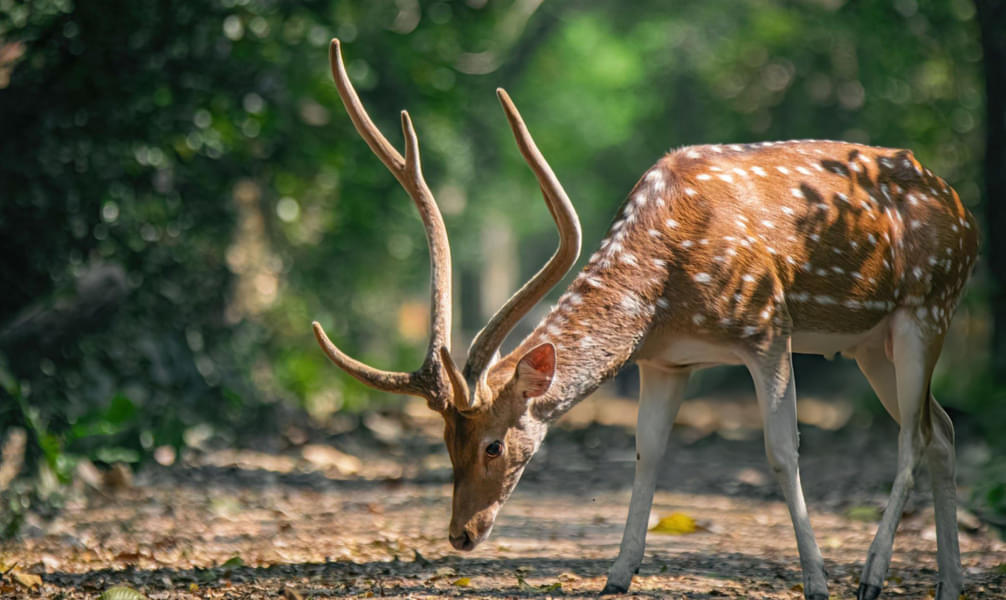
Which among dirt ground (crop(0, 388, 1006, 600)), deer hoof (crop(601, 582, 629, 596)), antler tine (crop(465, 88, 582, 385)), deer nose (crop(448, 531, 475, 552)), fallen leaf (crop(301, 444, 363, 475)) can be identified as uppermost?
antler tine (crop(465, 88, 582, 385))

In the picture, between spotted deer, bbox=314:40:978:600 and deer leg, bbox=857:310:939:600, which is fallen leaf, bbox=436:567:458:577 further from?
deer leg, bbox=857:310:939:600

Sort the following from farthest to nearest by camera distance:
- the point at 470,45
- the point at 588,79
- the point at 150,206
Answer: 1. the point at 588,79
2. the point at 470,45
3. the point at 150,206

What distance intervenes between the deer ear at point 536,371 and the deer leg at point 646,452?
71cm

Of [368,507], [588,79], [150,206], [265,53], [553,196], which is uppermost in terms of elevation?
[553,196]

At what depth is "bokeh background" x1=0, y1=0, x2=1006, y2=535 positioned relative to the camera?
364 inches

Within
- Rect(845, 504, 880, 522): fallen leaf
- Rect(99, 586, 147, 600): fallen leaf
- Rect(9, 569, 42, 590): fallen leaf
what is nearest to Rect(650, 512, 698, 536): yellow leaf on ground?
Rect(845, 504, 880, 522): fallen leaf

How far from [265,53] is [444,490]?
4295mm

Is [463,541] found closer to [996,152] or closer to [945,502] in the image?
[945,502]

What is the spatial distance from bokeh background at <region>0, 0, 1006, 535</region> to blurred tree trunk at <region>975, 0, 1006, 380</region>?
0.02 metres

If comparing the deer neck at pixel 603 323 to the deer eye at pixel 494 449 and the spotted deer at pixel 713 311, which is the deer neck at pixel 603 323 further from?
the deer eye at pixel 494 449

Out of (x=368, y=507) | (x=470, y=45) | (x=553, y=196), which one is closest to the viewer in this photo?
(x=553, y=196)

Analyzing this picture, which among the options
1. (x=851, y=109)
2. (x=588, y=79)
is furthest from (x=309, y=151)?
(x=588, y=79)

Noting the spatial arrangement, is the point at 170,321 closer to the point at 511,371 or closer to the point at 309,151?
the point at 309,151

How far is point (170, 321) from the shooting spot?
10.6m
